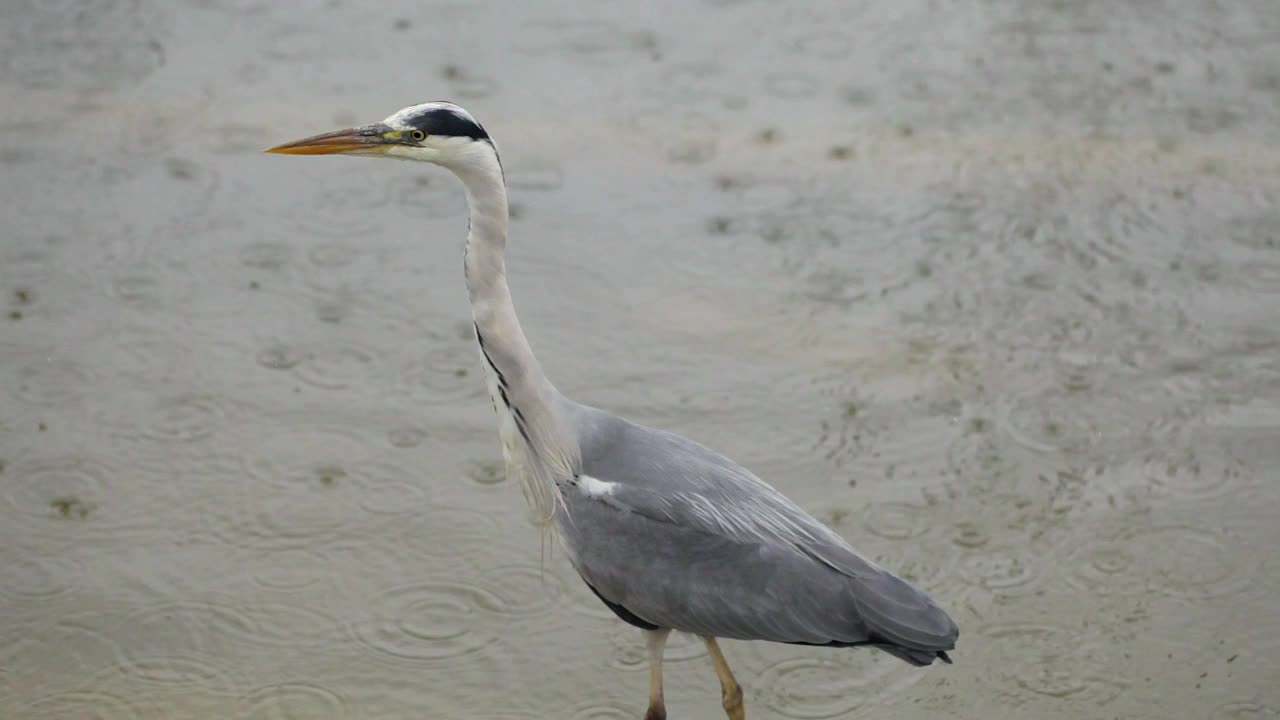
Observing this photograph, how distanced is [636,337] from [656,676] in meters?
2.33

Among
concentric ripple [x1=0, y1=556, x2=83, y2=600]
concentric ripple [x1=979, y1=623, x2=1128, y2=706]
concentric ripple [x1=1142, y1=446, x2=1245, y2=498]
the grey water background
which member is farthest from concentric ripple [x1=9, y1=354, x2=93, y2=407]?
concentric ripple [x1=1142, y1=446, x2=1245, y2=498]

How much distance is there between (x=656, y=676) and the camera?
4.35m

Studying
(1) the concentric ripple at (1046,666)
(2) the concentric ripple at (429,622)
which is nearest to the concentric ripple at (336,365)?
(2) the concentric ripple at (429,622)

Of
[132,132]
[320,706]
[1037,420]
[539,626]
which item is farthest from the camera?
[132,132]

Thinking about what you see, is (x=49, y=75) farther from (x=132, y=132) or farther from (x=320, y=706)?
(x=320, y=706)

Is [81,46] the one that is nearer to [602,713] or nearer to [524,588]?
[524,588]

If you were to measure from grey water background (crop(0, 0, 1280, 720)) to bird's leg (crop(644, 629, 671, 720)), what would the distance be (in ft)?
1.05

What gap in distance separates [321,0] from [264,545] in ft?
15.7

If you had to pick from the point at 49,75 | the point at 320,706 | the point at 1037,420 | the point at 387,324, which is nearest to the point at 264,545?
the point at 320,706

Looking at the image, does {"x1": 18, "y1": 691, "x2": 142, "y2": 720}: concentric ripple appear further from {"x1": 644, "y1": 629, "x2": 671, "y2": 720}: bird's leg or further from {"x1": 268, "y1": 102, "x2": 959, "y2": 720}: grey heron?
{"x1": 644, "y1": 629, "x2": 671, "y2": 720}: bird's leg

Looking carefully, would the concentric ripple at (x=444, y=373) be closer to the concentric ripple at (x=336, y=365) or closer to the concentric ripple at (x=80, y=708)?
the concentric ripple at (x=336, y=365)

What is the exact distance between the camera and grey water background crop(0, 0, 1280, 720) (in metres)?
4.90

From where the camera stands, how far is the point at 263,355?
20.5ft

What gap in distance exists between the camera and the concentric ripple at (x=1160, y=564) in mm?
5203
